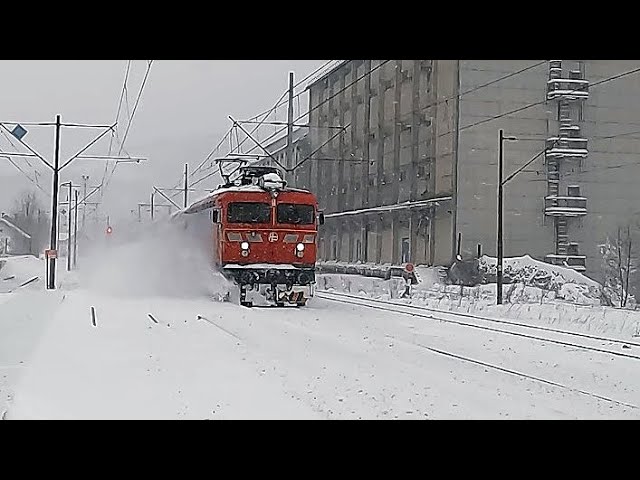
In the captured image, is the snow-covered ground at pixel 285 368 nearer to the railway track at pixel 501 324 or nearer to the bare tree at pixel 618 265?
the railway track at pixel 501 324

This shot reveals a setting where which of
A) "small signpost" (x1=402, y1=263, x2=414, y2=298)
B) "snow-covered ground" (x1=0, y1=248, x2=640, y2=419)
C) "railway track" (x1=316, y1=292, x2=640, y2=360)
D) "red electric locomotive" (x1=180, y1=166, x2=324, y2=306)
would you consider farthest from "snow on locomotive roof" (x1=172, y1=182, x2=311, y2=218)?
"small signpost" (x1=402, y1=263, x2=414, y2=298)

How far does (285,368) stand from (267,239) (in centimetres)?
1177

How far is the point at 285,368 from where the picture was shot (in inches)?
491

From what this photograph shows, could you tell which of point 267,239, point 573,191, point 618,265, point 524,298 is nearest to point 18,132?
point 267,239

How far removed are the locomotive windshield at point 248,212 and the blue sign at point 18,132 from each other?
5.67 meters

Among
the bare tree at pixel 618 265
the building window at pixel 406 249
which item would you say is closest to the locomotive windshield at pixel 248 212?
the bare tree at pixel 618 265

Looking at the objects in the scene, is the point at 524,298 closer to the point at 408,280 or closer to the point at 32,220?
the point at 408,280

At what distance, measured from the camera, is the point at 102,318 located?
65.9 ft
